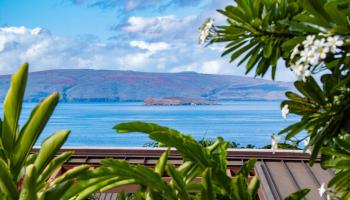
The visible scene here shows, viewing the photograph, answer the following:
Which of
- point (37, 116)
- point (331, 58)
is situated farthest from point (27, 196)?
point (331, 58)

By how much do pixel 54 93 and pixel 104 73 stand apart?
83.5m

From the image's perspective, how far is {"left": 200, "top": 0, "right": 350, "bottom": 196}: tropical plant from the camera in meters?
1.52

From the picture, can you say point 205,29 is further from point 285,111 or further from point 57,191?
point 57,191

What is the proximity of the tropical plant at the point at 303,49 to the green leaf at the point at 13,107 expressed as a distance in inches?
31.0

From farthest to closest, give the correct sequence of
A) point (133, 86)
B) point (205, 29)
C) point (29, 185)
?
point (133, 86) < point (205, 29) < point (29, 185)

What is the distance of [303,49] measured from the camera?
1884 millimetres

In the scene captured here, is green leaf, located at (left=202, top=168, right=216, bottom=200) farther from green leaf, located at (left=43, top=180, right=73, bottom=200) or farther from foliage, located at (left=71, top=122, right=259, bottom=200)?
green leaf, located at (left=43, top=180, right=73, bottom=200)

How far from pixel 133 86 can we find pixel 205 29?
76354mm

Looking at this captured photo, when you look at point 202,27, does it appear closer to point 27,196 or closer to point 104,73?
point 27,196

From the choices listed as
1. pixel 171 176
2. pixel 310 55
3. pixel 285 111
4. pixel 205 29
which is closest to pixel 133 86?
pixel 205 29

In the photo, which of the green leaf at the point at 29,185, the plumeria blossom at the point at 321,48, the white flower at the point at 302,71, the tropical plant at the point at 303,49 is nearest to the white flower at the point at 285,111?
the tropical plant at the point at 303,49

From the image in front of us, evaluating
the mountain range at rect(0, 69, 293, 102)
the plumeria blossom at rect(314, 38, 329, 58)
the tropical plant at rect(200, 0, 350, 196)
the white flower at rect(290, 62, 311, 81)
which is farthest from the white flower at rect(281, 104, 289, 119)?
the mountain range at rect(0, 69, 293, 102)

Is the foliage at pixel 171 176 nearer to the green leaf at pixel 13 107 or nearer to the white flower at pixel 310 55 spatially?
the green leaf at pixel 13 107

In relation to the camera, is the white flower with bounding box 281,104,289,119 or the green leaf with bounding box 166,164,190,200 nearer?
the green leaf with bounding box 166,164,190,200
